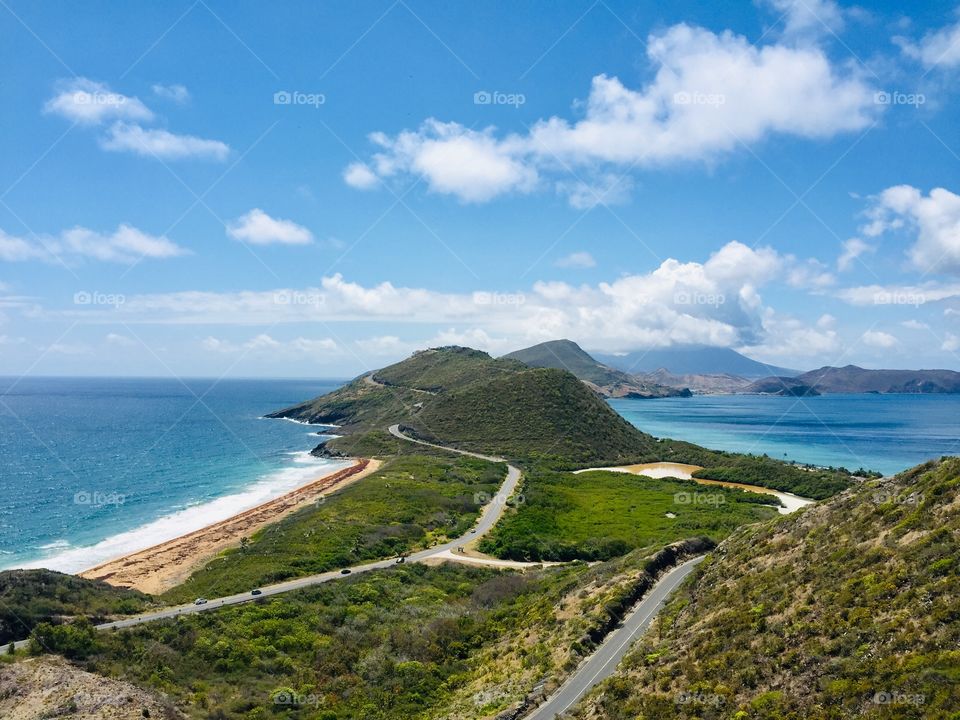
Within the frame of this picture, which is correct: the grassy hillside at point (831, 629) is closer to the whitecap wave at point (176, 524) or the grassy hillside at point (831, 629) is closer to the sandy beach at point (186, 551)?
the sandy beach at point (186, 551)

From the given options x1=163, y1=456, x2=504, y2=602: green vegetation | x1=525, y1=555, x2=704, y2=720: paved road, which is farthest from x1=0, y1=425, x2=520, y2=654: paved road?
x1=525, y1=555, x2=704, y2=720: paved road

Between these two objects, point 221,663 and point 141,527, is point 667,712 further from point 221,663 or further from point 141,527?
point 141,527

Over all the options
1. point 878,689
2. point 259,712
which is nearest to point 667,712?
point 878,689

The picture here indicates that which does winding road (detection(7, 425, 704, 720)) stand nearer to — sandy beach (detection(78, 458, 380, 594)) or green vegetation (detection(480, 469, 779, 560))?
green vegetation (detection(480, 469, 779, 560))

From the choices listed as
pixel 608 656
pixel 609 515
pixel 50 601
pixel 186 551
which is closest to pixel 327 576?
pixel 50 601

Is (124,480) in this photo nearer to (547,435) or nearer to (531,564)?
(547,435)

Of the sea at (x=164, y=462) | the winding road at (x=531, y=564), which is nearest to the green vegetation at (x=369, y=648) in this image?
the winding road at (x=531, y=564)
